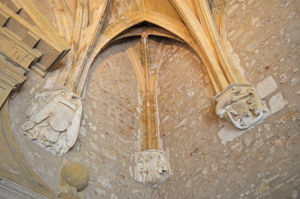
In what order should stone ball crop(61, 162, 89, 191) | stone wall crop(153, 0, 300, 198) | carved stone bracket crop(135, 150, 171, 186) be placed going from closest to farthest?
stone wall crop(153, 0, 300, 198) < stone ball crop(61, 162, 89, 191) < carved stone bracket crop(135, 150, 171, 186)

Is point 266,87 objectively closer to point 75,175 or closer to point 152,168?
point 152,168

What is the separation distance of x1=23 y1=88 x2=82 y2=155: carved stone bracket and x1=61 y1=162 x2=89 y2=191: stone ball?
226 millimetres

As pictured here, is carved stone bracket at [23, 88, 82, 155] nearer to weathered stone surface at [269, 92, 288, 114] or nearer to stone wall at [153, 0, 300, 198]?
stone wall at [153, 0, 300, 198]

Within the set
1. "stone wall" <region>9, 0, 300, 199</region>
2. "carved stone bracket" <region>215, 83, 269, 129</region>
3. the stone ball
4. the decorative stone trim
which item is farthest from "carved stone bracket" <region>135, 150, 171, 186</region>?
the decorative stone trim

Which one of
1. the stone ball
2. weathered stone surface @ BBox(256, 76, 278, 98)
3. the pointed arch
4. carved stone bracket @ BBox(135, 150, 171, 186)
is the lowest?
the stone ball

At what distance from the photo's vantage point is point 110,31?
6.14m

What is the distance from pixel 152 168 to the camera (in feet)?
16.8

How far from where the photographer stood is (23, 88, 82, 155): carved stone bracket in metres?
4.03

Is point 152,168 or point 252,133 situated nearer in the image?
point 252,133

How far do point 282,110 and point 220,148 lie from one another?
3.29 ft

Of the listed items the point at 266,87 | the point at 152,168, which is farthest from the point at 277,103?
the point at 152,168

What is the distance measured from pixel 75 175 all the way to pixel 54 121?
751 mm

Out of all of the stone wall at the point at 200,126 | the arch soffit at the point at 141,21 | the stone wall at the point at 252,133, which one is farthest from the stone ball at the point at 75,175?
the arch soffit at the point at 141,21

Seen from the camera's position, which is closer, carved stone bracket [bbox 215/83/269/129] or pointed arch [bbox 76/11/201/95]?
carved stone bracket [bbox 215/83/269/129]
